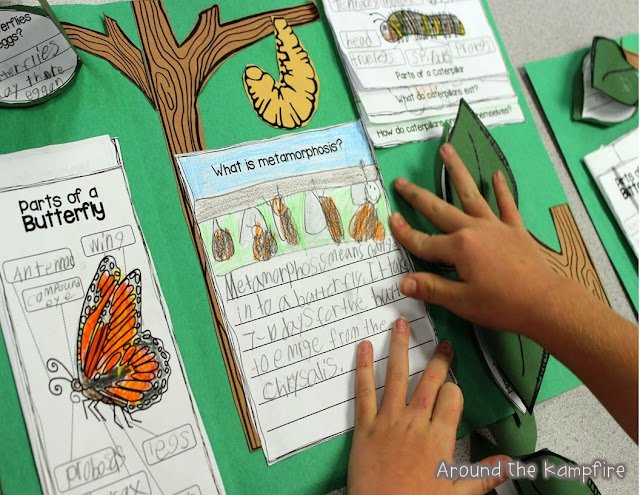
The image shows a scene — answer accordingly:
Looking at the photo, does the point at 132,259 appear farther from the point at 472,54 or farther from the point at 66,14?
the point at 472,54

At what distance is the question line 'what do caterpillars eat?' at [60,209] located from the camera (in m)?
0.41

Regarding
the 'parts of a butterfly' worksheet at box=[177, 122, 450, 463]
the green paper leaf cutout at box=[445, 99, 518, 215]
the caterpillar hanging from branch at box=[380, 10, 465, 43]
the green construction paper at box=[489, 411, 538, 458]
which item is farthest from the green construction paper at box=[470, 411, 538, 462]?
the caterpillar hanging from branch at box=[380, 10, 465, 43]

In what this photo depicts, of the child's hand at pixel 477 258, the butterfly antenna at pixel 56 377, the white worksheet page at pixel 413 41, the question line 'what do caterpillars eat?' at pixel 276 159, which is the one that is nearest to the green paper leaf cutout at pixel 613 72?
the white worksheet page at pixel 413 41

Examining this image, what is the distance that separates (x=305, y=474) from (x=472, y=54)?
1.67ft

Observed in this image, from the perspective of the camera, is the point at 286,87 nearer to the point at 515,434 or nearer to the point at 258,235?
the point at 258,235

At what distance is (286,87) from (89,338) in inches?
12.0

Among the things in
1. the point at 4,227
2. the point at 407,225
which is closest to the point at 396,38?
the point at 407,225

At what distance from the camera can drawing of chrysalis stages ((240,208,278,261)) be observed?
0.47 m

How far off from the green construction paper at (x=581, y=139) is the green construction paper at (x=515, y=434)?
0.24m

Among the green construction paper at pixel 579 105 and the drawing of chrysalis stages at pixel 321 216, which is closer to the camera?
the drawing of chrysalis stages at pixel 321 216

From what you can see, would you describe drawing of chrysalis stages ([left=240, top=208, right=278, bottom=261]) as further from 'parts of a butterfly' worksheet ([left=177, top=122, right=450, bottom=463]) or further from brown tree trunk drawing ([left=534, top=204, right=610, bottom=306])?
brown tree trunk drawing ([left=534, top=204, right=610, bottom=306])

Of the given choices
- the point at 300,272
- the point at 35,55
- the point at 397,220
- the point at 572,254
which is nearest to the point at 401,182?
the point at 397,220

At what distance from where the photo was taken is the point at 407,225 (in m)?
0.52

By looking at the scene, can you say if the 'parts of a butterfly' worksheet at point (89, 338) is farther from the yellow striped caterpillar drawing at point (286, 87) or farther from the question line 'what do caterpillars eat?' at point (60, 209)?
the yellow striped caterpillar drawing at point (286, 87)
